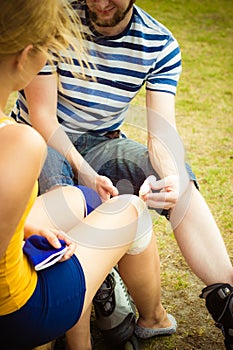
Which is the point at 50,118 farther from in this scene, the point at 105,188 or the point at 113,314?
the point at 113,314

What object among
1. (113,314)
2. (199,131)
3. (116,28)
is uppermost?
(116,28)

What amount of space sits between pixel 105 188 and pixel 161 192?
17 centimetres

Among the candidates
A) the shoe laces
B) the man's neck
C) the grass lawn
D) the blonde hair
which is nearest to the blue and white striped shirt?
the man's neck

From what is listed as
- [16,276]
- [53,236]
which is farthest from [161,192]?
[16,276]

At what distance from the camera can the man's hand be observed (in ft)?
5.63

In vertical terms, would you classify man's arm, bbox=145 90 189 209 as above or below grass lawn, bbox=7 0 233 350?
above

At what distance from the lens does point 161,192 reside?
1.77 m

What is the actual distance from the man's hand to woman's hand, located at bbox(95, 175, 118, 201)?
0.08m

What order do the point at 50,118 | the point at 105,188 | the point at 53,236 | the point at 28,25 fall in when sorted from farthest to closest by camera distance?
the point at 50,118 → the point at 105,188 → the point at 53,236 → the point at 28,25

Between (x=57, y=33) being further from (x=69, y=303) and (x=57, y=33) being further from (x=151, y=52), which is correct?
(x=151, y=52)

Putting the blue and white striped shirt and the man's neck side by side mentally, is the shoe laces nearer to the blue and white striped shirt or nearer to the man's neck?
the blue and white striped shirt

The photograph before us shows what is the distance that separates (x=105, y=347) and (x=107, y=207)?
1.67 feet

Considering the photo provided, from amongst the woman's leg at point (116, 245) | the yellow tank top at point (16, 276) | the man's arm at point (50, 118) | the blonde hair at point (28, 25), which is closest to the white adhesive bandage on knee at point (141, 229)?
the woman's leg at point (116, 245)

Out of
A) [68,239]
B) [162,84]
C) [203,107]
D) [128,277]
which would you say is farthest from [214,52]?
[68,239]
